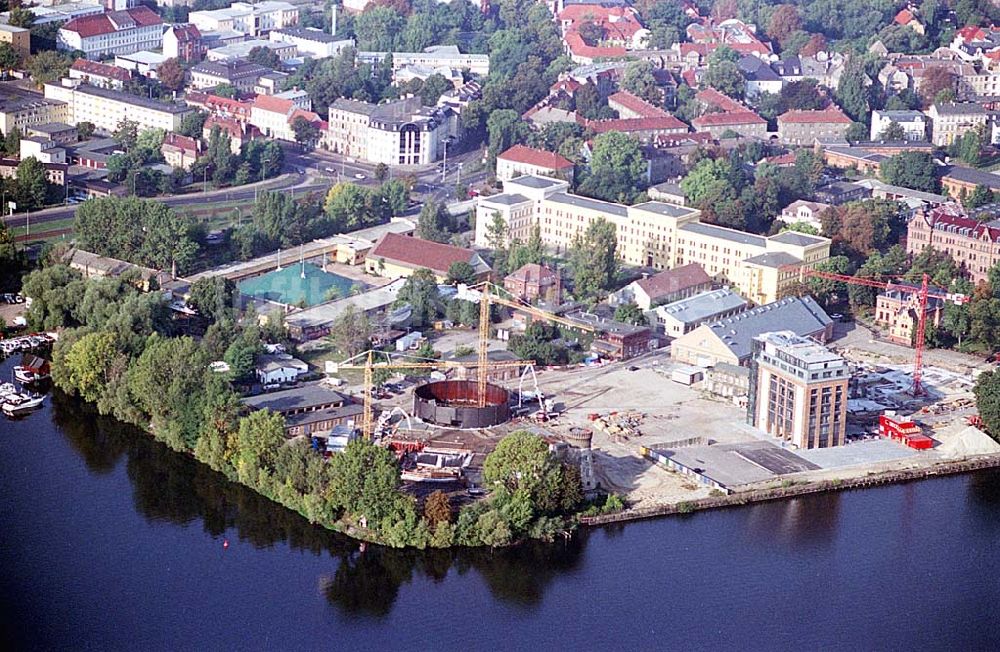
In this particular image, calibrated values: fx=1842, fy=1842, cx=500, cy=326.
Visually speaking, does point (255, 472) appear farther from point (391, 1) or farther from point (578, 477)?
point (391, 1)

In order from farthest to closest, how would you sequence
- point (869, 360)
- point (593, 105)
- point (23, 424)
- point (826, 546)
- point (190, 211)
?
point (593, 105) → point (190, 211) → point (869, 360) → point (23, 424) → point (826, 546)

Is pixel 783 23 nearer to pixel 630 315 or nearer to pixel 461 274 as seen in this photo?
pixel 461 274

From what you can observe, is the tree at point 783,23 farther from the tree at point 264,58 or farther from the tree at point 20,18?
the tree at point 20,18

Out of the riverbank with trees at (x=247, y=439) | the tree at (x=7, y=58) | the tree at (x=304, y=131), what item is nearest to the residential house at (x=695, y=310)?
the riverbank with trees at (x=247, y=439)

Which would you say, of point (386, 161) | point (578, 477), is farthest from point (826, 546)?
point (386, 161)

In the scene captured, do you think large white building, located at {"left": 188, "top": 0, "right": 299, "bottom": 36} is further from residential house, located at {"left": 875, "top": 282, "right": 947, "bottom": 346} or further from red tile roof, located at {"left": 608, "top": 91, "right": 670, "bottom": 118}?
residential house, located at {"left": 875, "top": 282, "right": 947, "bottom": 346}

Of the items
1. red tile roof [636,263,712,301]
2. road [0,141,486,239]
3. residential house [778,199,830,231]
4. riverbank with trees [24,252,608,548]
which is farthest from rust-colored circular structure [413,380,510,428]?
road [0,141,486,239]
